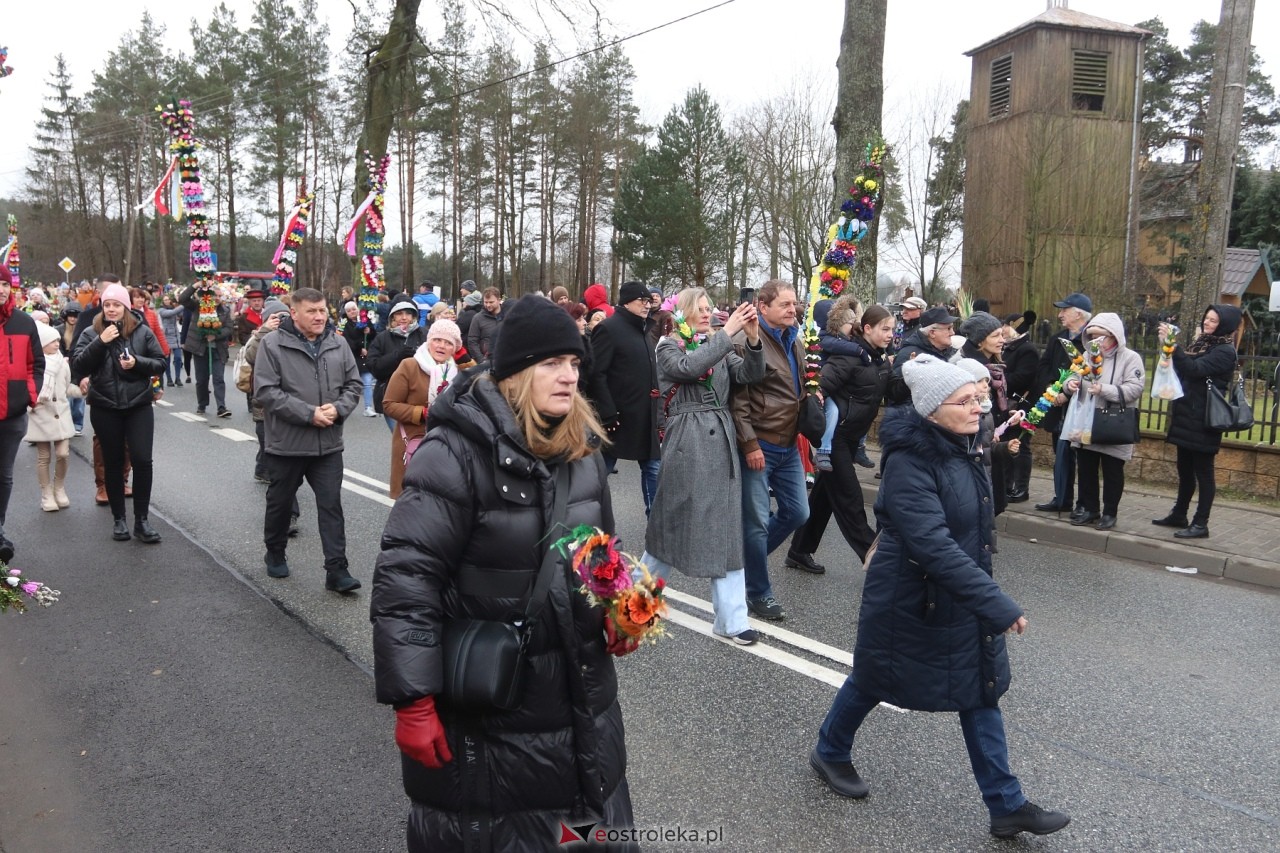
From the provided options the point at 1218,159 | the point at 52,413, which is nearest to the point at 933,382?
the point at 52,413

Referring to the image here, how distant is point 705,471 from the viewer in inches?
196

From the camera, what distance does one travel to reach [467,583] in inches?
90.7

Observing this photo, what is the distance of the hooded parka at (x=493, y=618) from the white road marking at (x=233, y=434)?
34.2 feet

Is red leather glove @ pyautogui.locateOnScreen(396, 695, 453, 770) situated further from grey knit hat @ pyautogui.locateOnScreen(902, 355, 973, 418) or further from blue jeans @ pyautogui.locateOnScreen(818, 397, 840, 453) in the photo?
blue jeans @ pyautogui.locateOnScreen(818, 397, 840, 453)

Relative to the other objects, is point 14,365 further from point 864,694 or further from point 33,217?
point 33,217

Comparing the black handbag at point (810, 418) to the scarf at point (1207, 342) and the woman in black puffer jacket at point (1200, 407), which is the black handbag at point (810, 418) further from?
the scarf at point (1207, 342)

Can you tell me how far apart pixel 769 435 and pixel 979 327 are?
85.6 inches

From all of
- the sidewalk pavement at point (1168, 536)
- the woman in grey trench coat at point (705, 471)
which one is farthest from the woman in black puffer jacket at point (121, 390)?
the sidewalk pavement at point (1168, 536)

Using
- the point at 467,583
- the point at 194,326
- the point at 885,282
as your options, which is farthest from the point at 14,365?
the point at 885,282

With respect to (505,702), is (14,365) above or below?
above

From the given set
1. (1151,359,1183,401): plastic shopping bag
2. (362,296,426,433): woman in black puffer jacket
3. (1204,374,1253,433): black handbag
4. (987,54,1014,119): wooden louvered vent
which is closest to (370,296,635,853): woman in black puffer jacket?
(362,296,426,433): woman in black puffer jacket

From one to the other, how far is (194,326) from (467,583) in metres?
12.8

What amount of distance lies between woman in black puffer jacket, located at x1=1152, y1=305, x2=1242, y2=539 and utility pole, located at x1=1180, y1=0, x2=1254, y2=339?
2573 millimetres

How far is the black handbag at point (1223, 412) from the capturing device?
7.40m
